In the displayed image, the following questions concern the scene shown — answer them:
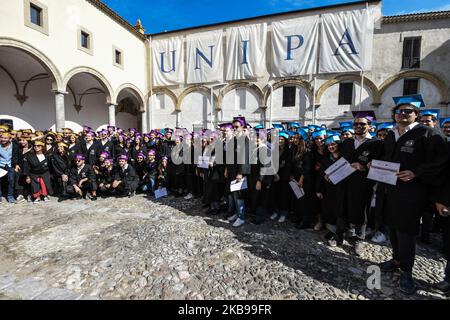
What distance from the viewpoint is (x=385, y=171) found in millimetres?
2699

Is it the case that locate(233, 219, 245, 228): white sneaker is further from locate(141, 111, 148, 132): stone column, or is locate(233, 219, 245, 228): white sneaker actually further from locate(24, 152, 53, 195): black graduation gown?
locate(141, 111, 148, 132): stone column

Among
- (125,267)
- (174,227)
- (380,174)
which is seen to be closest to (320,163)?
(380,174)

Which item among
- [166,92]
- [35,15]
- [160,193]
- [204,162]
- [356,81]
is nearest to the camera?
[204,162]

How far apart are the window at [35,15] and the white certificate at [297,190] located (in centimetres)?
1513

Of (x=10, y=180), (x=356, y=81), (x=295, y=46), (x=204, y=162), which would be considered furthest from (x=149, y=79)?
(x=204, y=162)

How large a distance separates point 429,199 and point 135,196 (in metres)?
6.70

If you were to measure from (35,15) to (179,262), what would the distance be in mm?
15337

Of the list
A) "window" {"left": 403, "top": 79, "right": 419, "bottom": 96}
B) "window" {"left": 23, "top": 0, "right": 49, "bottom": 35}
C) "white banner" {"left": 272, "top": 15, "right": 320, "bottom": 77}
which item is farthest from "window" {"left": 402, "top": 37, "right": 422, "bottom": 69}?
"window" {"left": 23, "top": 0, "right": 49, "bottom": 35}

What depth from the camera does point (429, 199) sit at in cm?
252

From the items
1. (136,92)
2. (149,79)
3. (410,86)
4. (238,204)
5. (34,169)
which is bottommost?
(238,204)

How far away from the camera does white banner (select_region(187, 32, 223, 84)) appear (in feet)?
56.9

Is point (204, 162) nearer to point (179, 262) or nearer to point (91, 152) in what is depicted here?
point (179, 262)

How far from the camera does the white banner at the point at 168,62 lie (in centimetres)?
1833

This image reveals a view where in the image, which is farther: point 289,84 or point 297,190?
point 289,84
